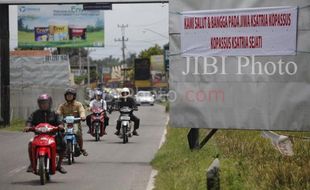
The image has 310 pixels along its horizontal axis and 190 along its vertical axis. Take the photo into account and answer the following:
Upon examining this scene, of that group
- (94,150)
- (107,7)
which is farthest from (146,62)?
(94,150)

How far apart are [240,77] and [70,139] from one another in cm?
484

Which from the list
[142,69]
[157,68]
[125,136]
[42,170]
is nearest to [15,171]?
[42,170]

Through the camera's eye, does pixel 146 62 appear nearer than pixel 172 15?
No

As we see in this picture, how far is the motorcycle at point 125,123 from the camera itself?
22859 millimetres

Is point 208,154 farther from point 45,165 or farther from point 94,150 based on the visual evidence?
point 94,150

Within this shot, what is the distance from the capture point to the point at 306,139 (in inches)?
607

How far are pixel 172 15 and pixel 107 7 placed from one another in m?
19.7

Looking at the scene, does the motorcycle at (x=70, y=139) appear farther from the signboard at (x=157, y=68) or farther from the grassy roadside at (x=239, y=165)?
the signboard at (x=157, y=68)

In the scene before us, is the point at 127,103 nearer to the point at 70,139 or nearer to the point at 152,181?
the point at 70,139

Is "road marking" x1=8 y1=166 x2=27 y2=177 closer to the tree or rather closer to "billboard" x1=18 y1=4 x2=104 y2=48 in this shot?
"billboard" x1=18 y1=4 x2=104 y2=48

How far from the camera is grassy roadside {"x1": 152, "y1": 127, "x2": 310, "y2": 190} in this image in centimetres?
1016

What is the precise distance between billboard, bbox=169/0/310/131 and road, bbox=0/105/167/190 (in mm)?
1754

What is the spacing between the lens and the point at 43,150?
487 inches

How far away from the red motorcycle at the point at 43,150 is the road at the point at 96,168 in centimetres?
32
